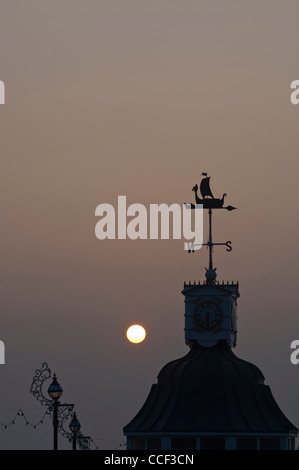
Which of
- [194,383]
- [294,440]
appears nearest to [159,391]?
[194,383]

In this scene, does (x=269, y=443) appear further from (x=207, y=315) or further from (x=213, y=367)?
(x=207, y=315)

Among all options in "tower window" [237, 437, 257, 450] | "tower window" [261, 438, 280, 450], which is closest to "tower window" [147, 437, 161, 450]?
"tower window" [237, 437, 257, 450]

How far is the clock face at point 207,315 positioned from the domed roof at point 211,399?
73.3 inches

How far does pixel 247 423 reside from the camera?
103625mm

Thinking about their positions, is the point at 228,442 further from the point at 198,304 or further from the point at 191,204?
the point at 191,204

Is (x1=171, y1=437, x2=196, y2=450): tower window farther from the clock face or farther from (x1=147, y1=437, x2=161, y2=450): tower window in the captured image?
the clock face

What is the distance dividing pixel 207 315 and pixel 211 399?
5902 millimetres

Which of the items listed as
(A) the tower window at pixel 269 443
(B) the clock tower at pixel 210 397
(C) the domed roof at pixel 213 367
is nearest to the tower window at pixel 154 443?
(B) the clock tower at pixel 210 397

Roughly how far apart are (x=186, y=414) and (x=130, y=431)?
13.4 ft

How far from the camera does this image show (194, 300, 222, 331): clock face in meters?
105

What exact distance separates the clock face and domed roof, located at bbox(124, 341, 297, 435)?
186cm

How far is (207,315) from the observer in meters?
105
